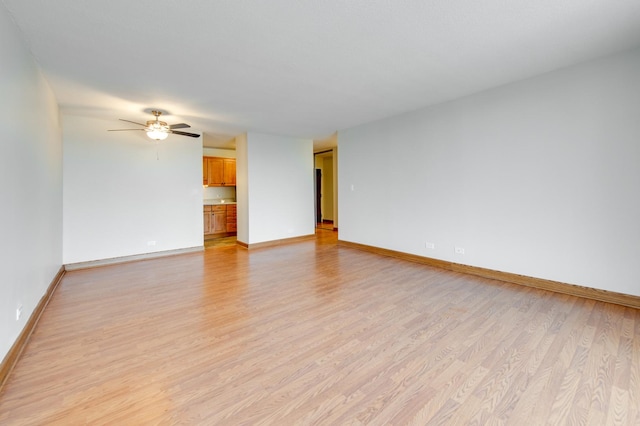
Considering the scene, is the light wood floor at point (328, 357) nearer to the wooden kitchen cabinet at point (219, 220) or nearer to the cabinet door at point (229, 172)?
the wooden kitchen cabinet at point (219, 220)

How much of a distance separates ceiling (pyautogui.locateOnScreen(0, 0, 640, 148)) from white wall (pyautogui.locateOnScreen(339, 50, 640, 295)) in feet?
1.12

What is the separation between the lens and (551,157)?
134 inches

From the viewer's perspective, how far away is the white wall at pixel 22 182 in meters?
2.03

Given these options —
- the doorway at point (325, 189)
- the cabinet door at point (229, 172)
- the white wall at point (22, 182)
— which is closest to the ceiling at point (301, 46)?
the white wall at point (22, 182)

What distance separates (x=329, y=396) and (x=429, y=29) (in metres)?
3.00

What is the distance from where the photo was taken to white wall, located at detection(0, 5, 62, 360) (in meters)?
2.03

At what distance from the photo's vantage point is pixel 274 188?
6.70 meters

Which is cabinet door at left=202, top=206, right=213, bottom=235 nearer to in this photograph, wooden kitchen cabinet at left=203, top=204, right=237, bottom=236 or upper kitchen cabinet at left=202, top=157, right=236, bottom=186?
wooden kitchen cabinet at left=203, top=204, right=237, bottom=236

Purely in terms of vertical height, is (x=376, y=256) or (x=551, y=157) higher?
(x=551, y=157)

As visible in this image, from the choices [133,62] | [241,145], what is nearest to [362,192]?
[241,145]

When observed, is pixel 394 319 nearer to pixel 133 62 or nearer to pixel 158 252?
pixel 133 62

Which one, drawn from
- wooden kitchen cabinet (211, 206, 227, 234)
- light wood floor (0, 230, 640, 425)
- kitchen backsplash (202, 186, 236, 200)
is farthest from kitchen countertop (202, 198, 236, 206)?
light wood floor (0, 230, 640, 425)

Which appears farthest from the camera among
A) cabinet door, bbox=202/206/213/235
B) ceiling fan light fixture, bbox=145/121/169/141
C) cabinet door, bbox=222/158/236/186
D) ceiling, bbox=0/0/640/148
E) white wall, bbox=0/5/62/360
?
cabinet door, bbox=222/158/236/186

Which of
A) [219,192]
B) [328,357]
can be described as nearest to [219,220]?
[219,192]
